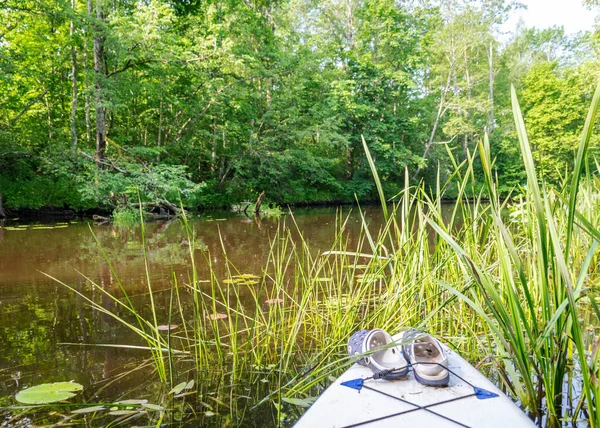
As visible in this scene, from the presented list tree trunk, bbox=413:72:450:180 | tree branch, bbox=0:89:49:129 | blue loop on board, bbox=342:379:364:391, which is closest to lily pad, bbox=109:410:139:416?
blue loop on board, bbox=342:379:364:391

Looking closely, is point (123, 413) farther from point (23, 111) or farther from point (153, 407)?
point (23, 111)

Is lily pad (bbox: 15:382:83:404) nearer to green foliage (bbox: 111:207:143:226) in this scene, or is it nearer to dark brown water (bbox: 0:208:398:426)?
dark brown water (bbox: 0:208:398:426)

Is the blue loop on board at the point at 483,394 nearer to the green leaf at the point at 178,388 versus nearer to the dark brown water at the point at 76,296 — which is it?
the dark brown water at the point at 76,296

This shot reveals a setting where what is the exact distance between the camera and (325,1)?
15.6 metres

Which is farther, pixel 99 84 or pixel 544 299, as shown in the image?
pixel 99 84

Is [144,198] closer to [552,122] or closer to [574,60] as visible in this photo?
[552,122]

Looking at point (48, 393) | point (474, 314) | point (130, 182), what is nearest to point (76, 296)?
point (48, 393)

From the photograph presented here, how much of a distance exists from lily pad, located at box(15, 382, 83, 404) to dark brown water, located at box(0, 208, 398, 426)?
59mm

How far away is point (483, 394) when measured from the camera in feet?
3.58

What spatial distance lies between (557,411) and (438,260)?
656 millimetres

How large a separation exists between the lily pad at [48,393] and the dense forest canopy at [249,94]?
3.23 m

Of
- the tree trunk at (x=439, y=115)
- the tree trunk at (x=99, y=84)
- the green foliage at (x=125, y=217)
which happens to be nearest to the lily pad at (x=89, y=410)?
the green foliage at (x=125, y=217)

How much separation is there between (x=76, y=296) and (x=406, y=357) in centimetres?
235

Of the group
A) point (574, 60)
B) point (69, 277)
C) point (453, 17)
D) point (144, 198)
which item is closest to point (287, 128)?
point (144, 198)
